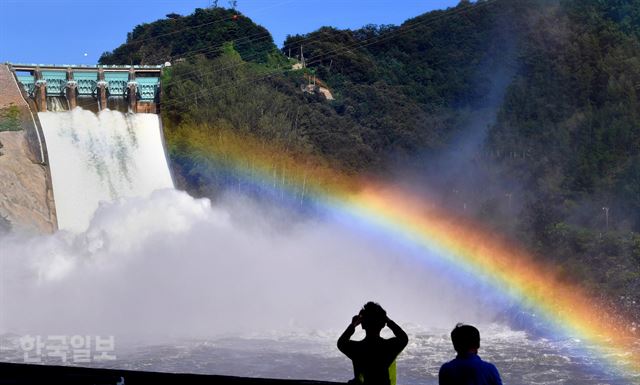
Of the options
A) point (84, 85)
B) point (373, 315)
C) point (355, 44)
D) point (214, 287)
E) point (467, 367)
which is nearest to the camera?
point (467, 367)

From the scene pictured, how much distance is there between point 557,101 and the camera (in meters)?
58.4

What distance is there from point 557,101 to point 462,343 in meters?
54.7

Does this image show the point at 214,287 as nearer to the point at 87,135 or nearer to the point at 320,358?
the point at 320,358

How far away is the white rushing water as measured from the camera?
43812mm

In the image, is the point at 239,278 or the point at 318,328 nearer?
the point at 318,328

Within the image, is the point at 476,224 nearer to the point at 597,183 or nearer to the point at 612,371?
the point at 597,183

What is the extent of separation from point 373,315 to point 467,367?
2.50 feet

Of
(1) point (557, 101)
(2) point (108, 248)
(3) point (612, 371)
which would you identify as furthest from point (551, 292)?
(1) point (557, 101)

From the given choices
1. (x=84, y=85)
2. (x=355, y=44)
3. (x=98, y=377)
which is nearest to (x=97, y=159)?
(x=84, y=85)

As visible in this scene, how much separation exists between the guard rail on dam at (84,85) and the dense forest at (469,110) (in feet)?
6.06

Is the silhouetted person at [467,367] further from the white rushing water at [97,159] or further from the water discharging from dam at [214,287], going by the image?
the white rushing water at [97,159]

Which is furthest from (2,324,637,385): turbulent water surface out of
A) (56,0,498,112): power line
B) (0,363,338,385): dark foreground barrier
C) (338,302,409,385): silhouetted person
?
(56,0,498,112): power line

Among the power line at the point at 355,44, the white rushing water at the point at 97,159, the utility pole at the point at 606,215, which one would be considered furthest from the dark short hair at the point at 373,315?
the power line at the point at 355,44

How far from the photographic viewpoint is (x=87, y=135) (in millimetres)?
47219
